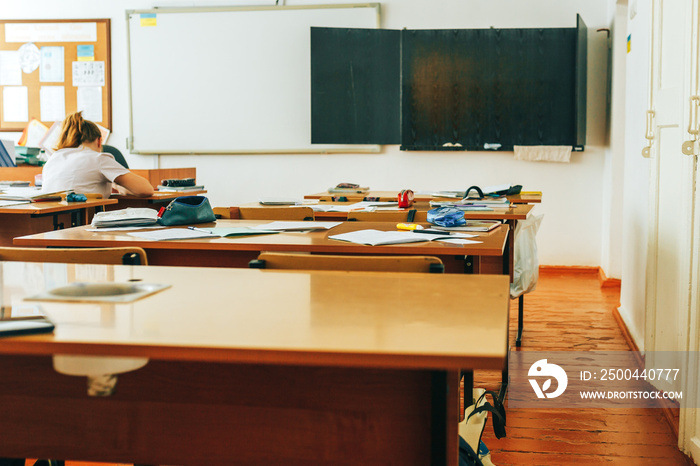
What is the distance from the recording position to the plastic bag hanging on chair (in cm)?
328

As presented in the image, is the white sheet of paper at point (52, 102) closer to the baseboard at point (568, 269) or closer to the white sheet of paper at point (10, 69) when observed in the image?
the white sheet of paper at point (10, 69)

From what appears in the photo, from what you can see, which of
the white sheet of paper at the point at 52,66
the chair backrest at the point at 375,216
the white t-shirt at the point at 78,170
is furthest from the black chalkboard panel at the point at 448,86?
the chair backrest at the point at 375,216

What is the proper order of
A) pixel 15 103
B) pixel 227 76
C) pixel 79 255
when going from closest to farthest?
pixel 79 255 < pixel 227 76 < pixel 15 103

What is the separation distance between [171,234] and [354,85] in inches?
138

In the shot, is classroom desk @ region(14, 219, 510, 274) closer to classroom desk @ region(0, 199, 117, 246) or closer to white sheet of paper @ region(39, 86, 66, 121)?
classroom desk @ region(0, 199, 117, 246)

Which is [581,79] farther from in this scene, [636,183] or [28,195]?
[28,195]

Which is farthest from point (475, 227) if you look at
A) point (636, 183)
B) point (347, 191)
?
point (347, 191)

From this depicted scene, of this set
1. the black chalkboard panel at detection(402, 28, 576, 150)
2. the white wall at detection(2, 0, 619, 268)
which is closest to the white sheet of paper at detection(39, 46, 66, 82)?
the white wall at detection(2, 0, 619, 268)

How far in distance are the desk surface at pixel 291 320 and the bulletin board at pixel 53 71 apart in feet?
17.2

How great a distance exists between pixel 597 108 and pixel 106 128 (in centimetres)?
417

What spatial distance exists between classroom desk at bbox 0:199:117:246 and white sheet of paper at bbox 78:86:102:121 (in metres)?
2.64

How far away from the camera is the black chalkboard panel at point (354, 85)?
545cm

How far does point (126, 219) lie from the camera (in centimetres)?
253

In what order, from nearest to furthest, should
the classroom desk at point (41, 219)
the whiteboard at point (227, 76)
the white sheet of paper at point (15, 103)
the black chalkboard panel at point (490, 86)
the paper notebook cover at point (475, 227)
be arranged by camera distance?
1. the paper notebook cover at point (475, 227)
2. the classroom desk at point (41, 219)
3. the black chalkboard panel at point (490, 86)
4. the whiteboard at point (227, 76)
5. the white sheet of paper at point (15, 103)
